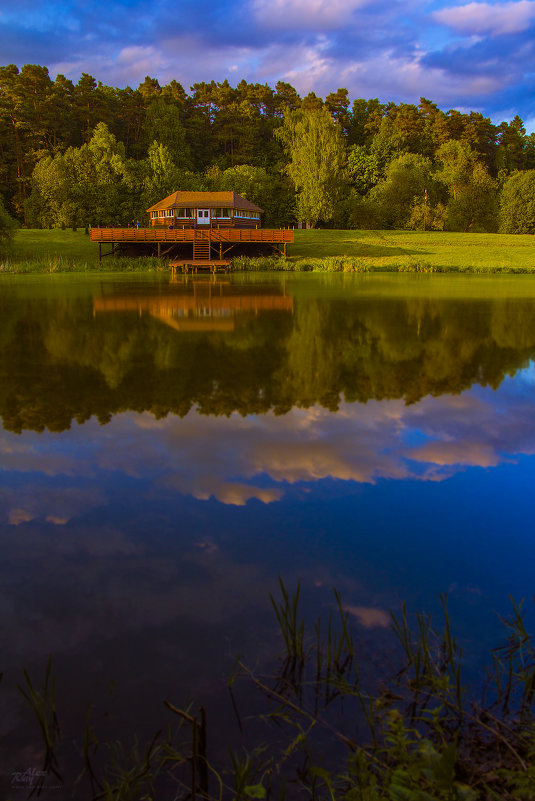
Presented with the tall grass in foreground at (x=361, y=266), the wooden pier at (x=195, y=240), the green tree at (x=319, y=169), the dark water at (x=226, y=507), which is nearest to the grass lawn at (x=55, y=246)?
the wooden pier at (x=195, y=240)

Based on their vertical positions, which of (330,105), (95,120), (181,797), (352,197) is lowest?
(181,797)

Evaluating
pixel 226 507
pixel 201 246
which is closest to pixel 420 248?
pixel 201 246

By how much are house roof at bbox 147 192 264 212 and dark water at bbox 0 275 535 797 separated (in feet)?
160

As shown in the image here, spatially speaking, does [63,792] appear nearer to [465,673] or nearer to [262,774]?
[262,774]

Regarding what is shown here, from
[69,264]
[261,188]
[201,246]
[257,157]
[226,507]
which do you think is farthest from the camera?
[257,157]

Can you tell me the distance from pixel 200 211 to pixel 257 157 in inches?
1319

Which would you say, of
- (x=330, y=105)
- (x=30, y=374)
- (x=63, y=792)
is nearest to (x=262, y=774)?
(x=63, y=792)

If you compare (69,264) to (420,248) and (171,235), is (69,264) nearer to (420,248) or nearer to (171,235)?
(171,235)

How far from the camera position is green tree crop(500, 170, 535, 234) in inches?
2985

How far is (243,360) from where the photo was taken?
34.6 ft

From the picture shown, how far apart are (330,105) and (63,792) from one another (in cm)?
11152

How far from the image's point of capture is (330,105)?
331 ft

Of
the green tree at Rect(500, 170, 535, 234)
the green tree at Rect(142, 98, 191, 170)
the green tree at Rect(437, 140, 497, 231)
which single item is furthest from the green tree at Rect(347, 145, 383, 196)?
the green tree at Rect(142, 98, 191, 170)

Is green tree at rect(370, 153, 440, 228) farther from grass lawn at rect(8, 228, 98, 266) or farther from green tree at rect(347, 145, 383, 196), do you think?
grass lawn at rect(8, 228, 98, 266)
